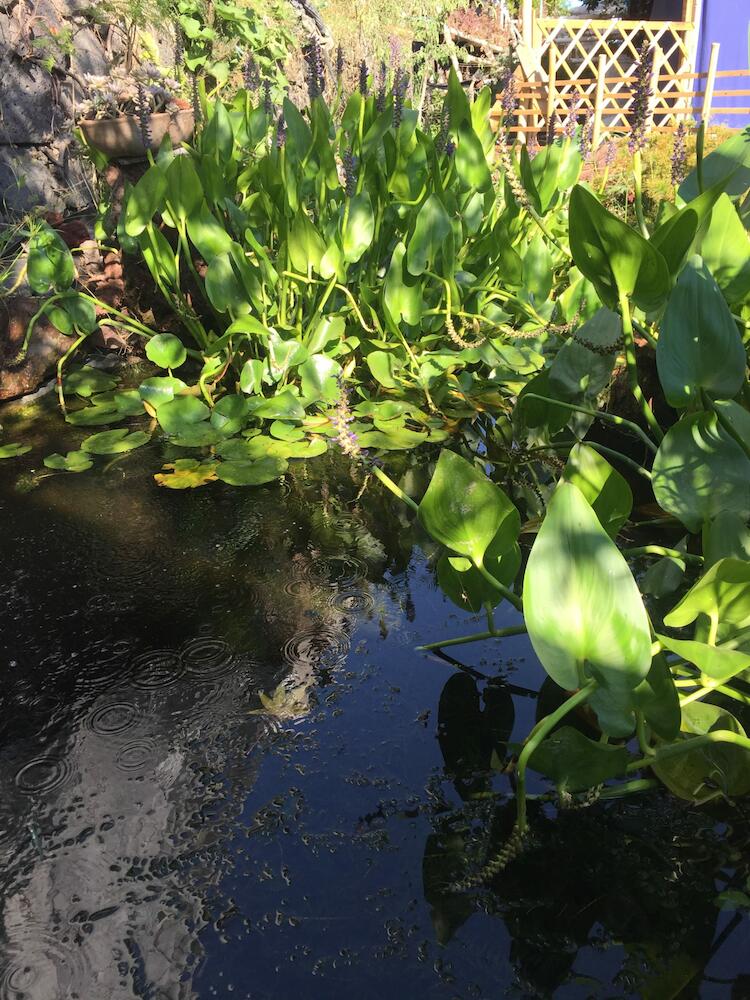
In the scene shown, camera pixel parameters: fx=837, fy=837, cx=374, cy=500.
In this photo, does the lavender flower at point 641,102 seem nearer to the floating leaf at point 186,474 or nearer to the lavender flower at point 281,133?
the floating leaf at point 186,474

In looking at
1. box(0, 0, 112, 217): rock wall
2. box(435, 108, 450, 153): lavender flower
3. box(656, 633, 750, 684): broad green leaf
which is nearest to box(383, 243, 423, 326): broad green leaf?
box(435, 108, 450, 153): lavender flower

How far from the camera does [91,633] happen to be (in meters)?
1.73

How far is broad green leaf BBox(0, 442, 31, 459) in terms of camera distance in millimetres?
2639

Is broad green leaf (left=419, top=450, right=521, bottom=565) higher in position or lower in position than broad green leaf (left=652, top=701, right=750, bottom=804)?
higher

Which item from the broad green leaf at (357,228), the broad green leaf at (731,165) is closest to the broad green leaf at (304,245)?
the broad green leaf at (357,228)

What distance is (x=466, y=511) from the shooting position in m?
1.33

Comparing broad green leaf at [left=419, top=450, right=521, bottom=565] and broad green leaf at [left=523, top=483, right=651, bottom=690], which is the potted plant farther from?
broad green leaf at [left=523, top=483, right=651, bottom=690]

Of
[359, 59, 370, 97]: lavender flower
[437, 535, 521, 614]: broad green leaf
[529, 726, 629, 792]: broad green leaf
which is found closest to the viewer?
[529, 726, 629, 792]: broad green leaf

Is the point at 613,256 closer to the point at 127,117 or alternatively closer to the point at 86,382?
the point at 86,382

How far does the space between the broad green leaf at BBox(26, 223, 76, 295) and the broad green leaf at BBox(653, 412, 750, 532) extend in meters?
2.16

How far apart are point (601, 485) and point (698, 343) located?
28cm

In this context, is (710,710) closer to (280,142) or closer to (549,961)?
(549,961)

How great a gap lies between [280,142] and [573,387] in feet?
5.40

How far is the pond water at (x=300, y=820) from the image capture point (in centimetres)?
104
